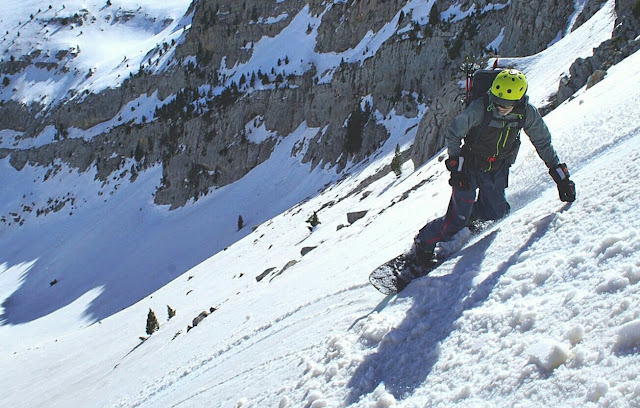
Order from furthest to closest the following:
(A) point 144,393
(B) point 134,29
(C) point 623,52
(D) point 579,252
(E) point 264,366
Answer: (B) point 134,29
(C) point 623,52
(A) point 144,393
(E) point 264,366
(D) point 579,252

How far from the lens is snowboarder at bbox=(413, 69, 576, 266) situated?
495cm

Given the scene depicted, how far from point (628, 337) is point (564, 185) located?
239cm

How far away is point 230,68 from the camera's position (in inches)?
3059

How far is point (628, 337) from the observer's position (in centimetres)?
279

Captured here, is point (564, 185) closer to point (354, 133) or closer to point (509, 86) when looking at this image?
point (509, 86)

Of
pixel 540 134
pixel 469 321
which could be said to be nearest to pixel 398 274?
pixel 469 321

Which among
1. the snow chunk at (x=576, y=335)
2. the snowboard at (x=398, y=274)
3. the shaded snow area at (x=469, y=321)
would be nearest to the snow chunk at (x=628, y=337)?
the shaded snow area at (x=469, y=321)

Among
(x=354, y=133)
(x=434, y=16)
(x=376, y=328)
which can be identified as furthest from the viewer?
(x=434, y=16)

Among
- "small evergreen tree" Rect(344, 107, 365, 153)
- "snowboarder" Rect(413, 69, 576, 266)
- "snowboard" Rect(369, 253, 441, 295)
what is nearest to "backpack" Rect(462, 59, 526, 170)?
"snowboarder" Rect(413, 69, 576, 266)

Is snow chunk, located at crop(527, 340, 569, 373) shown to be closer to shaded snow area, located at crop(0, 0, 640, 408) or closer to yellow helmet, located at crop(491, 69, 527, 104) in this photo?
shaded snow area, located at crop(0, 0, 640, 408)

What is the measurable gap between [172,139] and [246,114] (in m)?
15.0

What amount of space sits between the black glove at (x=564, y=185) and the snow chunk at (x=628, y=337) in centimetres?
225

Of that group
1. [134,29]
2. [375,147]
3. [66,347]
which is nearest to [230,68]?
[375,147]

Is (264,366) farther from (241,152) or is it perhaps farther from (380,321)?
(241,152)
